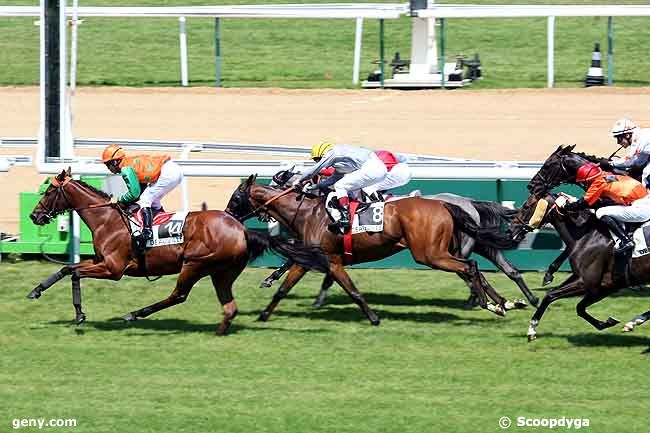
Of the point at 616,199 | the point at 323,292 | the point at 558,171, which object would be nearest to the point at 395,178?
the point at 323,292

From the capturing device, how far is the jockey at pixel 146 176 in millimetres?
11359

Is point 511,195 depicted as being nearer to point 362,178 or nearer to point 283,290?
point 362,178

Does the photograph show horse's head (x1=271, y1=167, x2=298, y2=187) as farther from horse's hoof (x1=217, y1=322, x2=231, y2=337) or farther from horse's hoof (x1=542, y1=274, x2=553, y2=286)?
horse's hoof (x1=542, y1=274, x2=553, y2=286)

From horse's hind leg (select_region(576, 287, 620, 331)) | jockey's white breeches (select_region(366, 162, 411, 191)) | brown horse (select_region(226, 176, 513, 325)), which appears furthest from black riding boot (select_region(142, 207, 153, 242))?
horse's hind leg (select_region(576, 287, 620, 331))

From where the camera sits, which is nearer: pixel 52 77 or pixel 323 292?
pixel 323 292

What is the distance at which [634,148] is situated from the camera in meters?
11.9

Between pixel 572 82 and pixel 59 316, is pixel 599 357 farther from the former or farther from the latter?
pixel 572 82

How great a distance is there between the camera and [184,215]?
11391 mm

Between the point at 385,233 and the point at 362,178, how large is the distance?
54 cm

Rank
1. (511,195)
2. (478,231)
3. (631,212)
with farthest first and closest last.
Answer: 1. (511,195)
2. (478,231)
3. (631,212)

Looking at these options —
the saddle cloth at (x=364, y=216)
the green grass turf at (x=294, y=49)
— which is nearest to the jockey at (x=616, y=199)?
the saddle cloth at (x=364, y=216)

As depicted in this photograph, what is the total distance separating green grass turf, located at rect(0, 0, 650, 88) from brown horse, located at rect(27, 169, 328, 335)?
10739 mm

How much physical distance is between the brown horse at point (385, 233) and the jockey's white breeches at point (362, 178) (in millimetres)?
279

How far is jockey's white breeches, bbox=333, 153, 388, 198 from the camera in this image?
11844 mm
